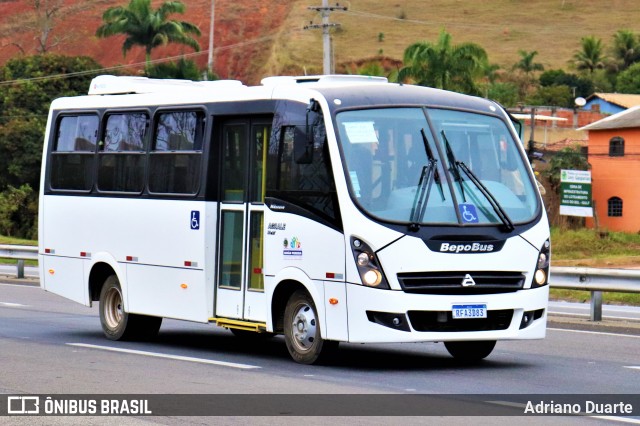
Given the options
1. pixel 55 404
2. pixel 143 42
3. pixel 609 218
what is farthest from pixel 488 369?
pixel 143 42

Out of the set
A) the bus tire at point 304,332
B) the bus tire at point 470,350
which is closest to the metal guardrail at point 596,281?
the bus tire at point 470,350

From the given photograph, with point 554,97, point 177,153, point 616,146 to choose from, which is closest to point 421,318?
point 177,153

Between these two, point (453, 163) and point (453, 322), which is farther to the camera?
point (453, 163)

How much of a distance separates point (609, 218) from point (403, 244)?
54.6m

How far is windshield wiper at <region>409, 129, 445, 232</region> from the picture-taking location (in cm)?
1236

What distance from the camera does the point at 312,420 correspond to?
31.1ft

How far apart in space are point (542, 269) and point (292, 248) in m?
2.50

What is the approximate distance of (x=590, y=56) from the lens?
11800 cm

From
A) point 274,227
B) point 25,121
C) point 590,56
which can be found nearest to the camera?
point 274,227

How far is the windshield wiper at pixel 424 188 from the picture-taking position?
12359 millimetres

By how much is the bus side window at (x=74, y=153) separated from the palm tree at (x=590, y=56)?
104m

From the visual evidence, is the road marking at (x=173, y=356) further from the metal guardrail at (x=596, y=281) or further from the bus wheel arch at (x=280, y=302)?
the metal guardrail at (x=596, y=281)

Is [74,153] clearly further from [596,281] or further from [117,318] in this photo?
[596,281]

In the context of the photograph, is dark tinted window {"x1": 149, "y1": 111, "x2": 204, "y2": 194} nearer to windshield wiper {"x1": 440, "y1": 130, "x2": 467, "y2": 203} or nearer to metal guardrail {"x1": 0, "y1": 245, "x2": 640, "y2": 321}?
windshield wiper {"x1": 440, "y1": 130, "x2": 467, "y2": 203}
